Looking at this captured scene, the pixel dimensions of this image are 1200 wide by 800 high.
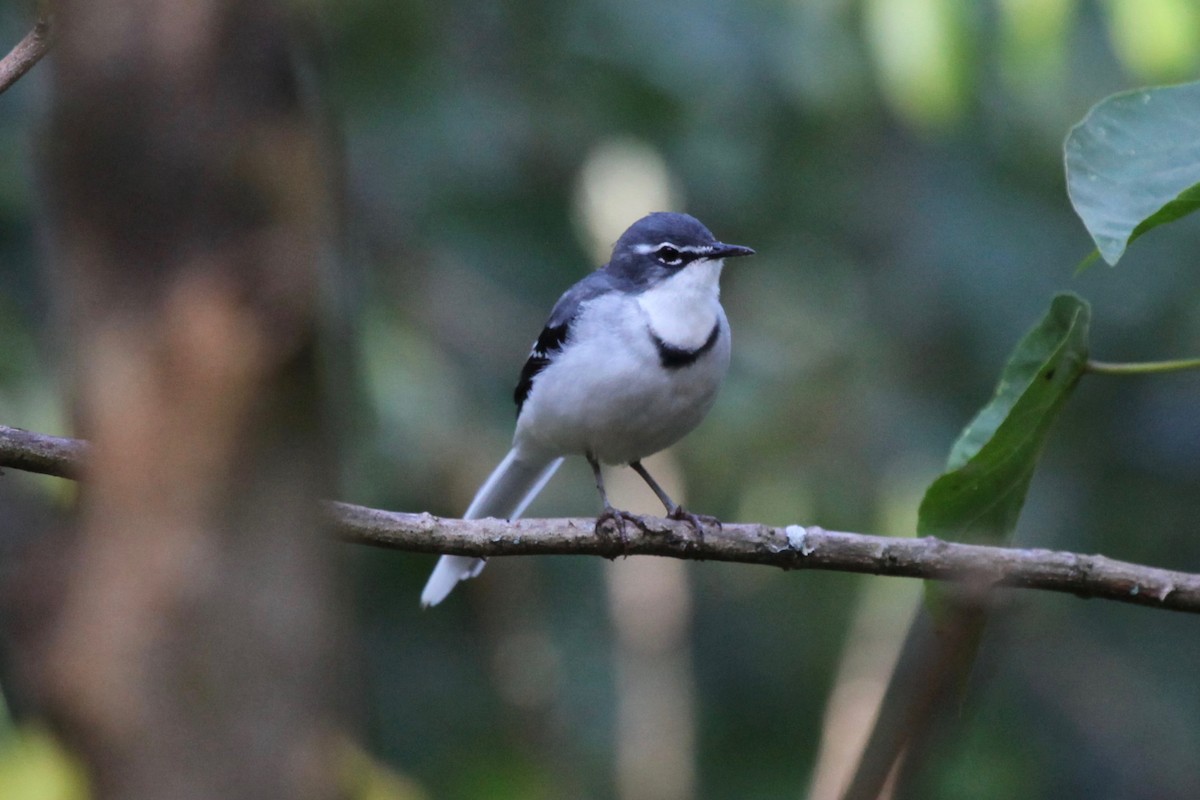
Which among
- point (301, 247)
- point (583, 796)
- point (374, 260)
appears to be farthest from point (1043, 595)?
point (301, 247)

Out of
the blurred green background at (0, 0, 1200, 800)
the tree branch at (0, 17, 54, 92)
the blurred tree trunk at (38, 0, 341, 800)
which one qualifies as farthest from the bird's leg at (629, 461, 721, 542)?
the blurred tree trunk at (38, 0, 341, 800)

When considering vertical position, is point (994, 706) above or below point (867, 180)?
below

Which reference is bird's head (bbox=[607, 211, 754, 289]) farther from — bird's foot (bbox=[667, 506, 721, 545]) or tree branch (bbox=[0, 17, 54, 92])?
tree branch (bbox=[0, 17, 54, 92])

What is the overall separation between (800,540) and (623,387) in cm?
150

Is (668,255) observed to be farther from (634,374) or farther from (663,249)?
Result: (634,374)

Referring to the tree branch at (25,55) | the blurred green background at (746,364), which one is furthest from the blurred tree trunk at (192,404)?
the blurred green background at (746,364)

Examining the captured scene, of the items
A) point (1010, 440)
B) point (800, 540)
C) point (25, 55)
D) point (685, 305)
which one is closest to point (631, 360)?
point (685, 305)

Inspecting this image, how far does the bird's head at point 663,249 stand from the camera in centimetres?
585

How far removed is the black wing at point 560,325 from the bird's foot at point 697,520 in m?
0.95

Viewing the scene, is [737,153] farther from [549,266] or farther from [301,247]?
[301,247]

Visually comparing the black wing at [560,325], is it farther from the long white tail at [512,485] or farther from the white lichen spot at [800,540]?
the white lichen spot at [800,540]

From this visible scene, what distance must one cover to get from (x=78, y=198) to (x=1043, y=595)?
864 centimetres

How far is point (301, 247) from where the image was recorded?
5.65ft

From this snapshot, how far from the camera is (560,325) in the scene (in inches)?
234
